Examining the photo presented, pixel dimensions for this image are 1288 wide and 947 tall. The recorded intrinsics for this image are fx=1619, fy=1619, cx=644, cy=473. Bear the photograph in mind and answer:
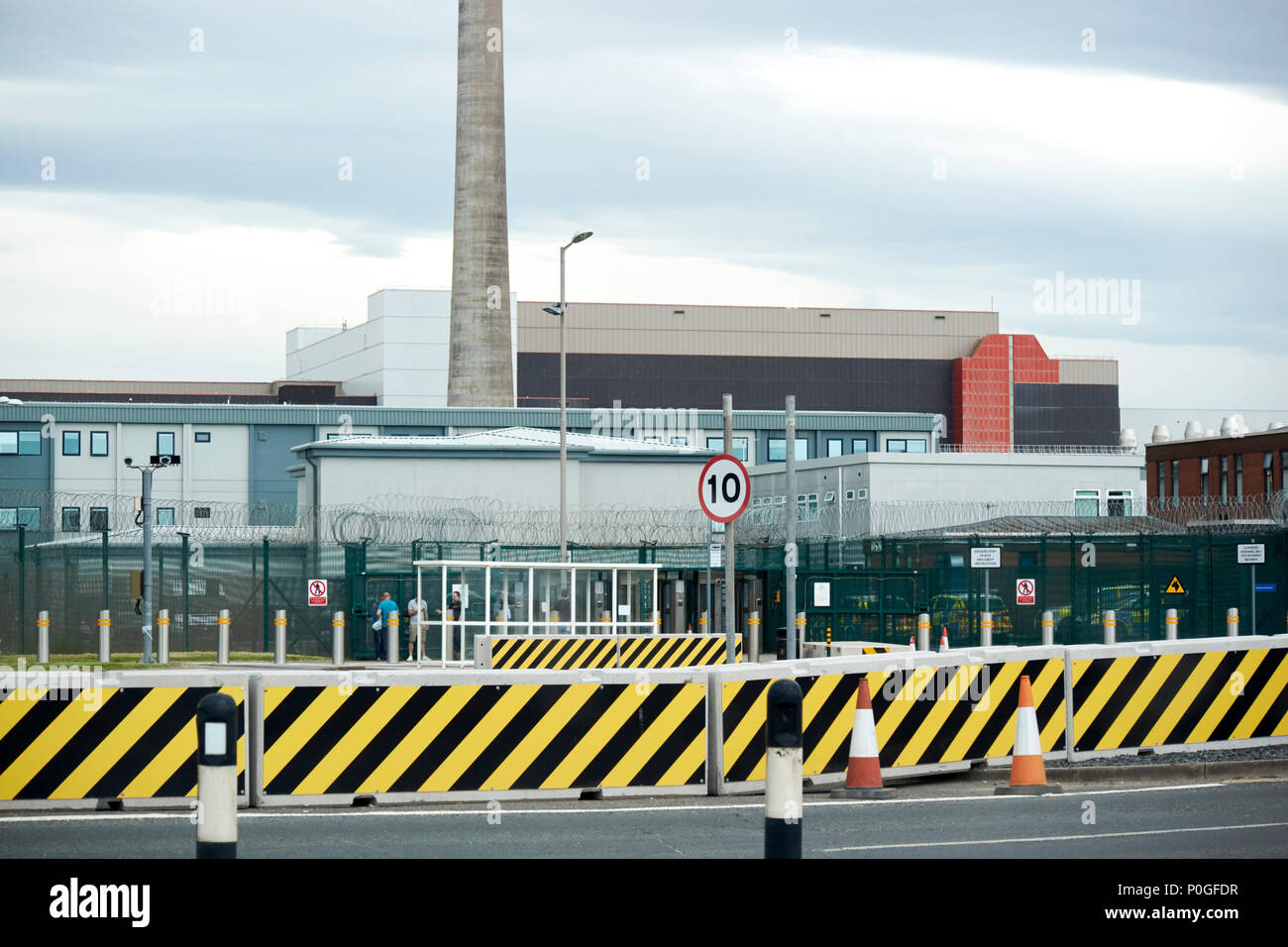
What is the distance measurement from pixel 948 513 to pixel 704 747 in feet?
147

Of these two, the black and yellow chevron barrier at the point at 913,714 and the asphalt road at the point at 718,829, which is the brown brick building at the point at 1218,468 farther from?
the asphalt road at the point at 718,829

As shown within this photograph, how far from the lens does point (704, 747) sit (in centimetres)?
1302

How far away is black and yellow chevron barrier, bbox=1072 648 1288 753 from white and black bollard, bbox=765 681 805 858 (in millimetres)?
7263

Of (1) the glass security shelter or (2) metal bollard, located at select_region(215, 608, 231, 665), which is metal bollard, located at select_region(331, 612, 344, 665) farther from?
(1) the glass security shelter

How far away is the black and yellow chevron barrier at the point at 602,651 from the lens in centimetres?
2338

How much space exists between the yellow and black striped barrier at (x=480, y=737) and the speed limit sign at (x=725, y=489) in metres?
2.77

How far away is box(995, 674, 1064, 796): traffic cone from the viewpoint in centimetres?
1296

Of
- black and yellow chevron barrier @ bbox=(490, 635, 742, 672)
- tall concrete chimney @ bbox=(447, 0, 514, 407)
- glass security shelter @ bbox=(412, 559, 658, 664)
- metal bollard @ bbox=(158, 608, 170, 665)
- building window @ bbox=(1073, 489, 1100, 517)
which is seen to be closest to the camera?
black and yellow chevron barrier @ bbox=(490, 635, 742, 672)

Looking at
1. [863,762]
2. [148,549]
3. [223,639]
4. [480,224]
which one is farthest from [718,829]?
[480,224]

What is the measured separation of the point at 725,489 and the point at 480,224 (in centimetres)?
4872

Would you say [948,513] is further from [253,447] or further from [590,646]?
[590,646]

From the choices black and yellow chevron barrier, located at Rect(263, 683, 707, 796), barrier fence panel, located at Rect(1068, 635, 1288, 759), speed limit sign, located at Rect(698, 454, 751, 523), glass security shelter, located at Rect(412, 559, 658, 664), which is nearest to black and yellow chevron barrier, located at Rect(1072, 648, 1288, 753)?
barrier fence panel, located at Rect(1068, 635, 1288, 759)

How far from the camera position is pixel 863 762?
1291 cm
